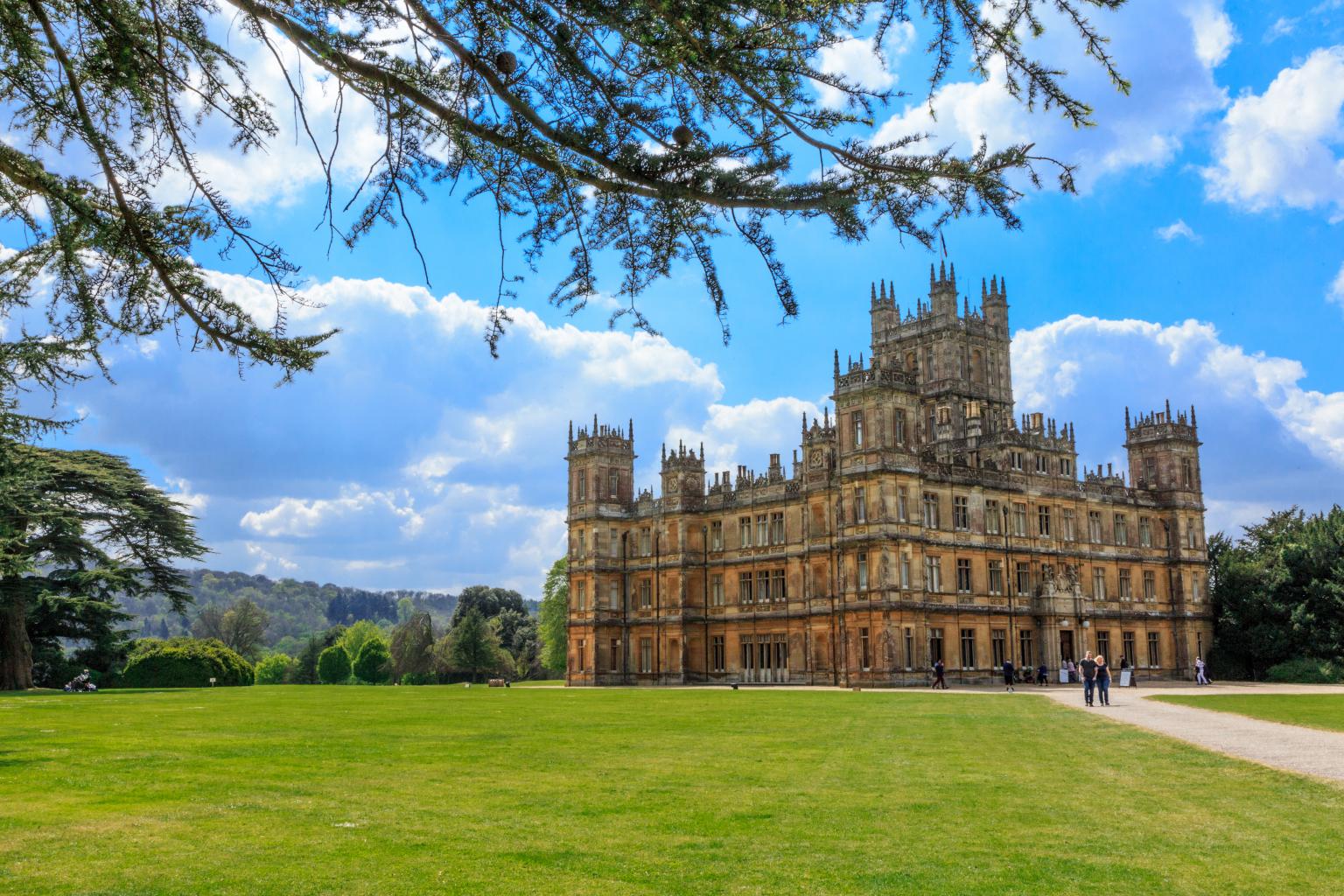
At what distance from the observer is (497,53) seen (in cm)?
689

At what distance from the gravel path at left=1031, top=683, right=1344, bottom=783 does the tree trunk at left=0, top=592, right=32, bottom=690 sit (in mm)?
43426

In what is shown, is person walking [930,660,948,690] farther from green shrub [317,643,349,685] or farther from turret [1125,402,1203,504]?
green shrub [317,643,349,685]

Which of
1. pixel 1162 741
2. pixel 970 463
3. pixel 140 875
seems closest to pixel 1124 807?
pixel 1162 741

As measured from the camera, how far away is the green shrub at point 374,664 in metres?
85.6

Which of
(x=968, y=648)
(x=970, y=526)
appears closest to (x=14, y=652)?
(x=968, y=648)

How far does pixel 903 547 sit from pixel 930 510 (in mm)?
2972

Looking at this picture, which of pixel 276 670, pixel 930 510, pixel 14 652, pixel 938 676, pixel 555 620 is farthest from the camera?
pixel 276 670

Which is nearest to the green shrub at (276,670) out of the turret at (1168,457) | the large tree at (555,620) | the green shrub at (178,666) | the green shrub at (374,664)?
the green shrub at (374,664)

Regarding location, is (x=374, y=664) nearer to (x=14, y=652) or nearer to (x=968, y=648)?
(x=14, y=652)

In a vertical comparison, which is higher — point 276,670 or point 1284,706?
point 1284,706

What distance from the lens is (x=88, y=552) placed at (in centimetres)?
4828

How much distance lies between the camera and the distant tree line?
50.0 meters

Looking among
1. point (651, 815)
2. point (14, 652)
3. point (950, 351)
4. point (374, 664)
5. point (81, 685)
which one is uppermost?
point (950, 351)

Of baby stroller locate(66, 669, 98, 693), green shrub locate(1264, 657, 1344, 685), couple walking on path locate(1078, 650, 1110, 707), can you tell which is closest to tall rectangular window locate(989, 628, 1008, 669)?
green shrub locate(1264, 657, 1344, 685)
